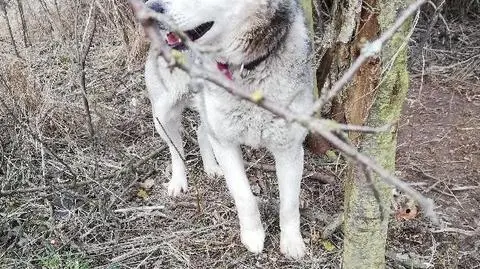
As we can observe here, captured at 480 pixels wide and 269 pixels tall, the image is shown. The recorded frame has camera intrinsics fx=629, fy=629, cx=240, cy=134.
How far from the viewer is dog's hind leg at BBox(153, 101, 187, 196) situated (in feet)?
11.2

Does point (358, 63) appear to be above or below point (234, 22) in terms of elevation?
below

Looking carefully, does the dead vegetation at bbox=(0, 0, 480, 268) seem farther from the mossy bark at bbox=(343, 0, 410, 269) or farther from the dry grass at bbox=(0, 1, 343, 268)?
the mossy bark at bbox=(343, 0, 410, 269)

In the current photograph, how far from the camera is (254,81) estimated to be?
2.61m

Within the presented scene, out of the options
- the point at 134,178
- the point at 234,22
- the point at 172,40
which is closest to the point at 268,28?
the point at 234,22

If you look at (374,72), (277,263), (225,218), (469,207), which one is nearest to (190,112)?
(225,218)

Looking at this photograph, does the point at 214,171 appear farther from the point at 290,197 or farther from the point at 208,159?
the point at 290,197

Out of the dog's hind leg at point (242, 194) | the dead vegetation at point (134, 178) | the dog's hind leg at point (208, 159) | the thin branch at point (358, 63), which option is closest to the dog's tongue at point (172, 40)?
the dog's hind leg at point (242, 194)

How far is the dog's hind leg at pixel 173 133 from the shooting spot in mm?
3428

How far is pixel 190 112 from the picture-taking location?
432 centimetres

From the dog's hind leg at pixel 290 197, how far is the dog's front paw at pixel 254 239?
0.10 meters

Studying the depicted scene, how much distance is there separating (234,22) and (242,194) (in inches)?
33.0

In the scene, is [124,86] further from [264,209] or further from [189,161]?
[264,209]

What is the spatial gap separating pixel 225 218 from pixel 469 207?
1280 mm

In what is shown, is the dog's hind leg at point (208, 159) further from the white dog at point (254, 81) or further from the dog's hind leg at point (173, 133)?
the white dog at point (254, 81)
